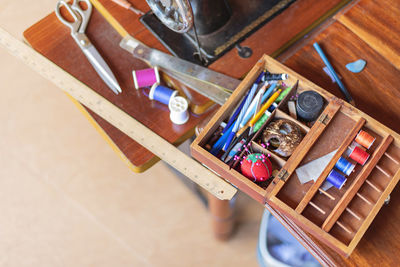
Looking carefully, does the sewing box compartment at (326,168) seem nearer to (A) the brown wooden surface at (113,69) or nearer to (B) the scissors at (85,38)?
(A) the brown wooden surface at (113,69)

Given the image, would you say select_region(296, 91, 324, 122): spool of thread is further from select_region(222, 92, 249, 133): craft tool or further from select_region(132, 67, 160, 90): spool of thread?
select_region(132, 67, 160, 90): spool of thread

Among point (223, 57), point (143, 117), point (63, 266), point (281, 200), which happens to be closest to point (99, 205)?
point (63, 266)

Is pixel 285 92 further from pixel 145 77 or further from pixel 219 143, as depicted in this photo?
pixel 145 77

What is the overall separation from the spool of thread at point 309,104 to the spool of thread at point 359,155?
121mm

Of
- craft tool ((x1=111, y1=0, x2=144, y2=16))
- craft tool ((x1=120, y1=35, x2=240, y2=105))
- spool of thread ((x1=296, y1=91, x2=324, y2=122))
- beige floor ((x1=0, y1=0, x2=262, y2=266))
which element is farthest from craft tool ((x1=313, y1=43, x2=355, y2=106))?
beige floor ((x1=0, y1=0, x2=262, y2=266))

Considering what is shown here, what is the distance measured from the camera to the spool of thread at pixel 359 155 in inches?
38.0

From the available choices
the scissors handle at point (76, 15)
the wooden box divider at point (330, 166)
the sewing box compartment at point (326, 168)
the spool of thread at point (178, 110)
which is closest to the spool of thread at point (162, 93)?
the spool of thread at point (178, 110)

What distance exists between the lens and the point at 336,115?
40.0 inches

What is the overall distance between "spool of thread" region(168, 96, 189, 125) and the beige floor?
2.64 feet

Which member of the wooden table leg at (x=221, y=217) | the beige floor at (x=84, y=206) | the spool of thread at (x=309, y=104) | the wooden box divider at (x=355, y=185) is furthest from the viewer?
the beige floor at (x=84, y=206)

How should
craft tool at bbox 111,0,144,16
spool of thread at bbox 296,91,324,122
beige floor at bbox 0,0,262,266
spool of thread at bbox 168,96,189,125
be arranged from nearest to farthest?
spool of thread at bbox 296,91,324,122, spool of thread at bbox 168,96,189,125, craft tool at bbox 111,0,144,16, beige floor at bbox 0,0,262,266

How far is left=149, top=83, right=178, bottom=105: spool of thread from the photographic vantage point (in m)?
1.17

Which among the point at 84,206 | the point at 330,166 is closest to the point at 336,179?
the point at 330,166

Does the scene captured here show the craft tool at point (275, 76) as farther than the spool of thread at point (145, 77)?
No
